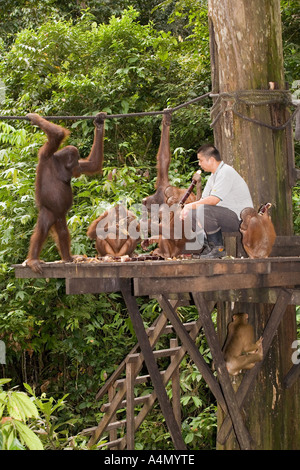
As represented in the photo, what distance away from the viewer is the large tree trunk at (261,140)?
3672mm

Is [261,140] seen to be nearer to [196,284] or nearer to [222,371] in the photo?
[196,284]

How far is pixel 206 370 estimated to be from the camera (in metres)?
3.17

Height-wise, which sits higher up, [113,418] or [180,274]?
[180,274]

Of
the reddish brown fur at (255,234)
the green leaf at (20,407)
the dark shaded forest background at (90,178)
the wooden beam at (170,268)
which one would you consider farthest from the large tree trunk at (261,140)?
the green leaf at (20,407)

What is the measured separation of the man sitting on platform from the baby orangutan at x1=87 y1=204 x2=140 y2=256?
1.31 feet

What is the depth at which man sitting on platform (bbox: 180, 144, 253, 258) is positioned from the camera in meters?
3.35

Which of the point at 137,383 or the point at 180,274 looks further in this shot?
the point at 137,383

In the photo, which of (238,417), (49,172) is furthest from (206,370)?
(49,172)

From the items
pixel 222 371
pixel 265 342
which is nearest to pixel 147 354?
pixel 222 371

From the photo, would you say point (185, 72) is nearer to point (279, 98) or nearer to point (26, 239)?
point (26, 239)

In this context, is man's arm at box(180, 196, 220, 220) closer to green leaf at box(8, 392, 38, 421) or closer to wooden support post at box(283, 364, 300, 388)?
wooden support post at box(283, 364, 300, 388)

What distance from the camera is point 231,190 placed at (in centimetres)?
349

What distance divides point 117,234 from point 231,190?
2.36ft

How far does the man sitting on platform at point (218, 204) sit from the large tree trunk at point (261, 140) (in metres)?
0.18
